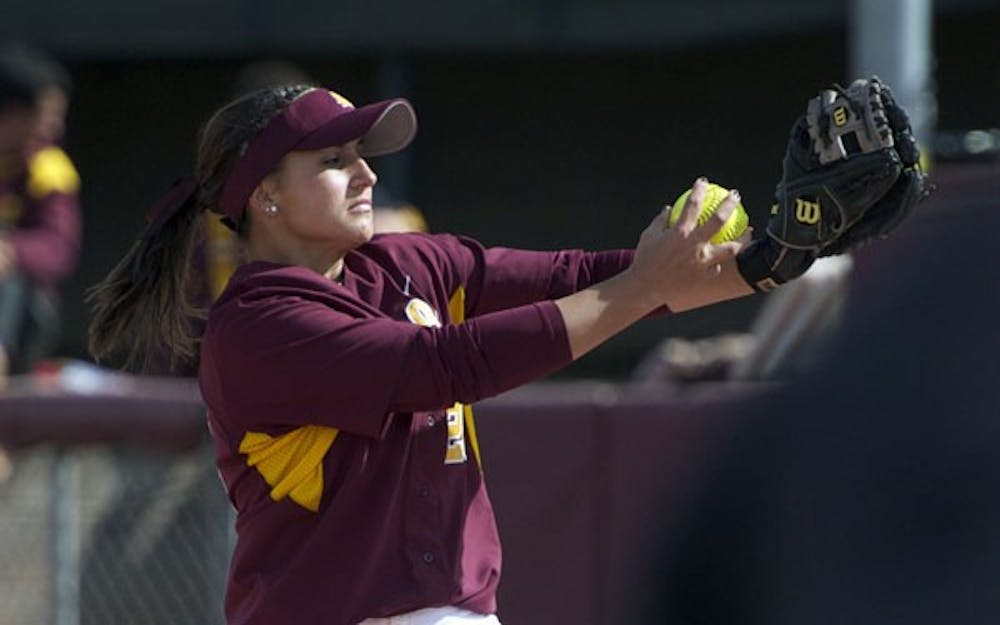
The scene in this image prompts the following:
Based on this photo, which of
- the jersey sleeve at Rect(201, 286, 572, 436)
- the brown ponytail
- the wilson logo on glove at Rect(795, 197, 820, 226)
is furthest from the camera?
the brown ponytail

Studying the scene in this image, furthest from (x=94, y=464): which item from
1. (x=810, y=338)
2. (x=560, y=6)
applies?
(x=560, y=6)

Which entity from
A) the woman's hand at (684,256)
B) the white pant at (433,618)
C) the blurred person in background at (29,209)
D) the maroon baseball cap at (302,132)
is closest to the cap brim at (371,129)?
the maroon baseball cap at (302,132)

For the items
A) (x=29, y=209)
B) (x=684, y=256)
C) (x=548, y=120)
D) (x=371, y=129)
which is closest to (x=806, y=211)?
(x=684, y=256)

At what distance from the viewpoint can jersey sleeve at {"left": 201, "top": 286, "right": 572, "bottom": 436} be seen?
3.40m

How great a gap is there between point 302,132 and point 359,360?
1.56 feet

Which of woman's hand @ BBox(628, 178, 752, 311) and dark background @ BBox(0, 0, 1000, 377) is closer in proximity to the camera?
woman's hand @ BBox(628, 178, 752, 311)

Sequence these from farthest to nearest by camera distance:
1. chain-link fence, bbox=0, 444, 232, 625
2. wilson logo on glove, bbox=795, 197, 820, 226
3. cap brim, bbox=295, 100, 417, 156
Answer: chain-link fence, bbox=0, 444, 232, 625
cap brim, bbox=295, 100, 417, 156
wilson logo on glove, bbox=795, 197, 820, 226

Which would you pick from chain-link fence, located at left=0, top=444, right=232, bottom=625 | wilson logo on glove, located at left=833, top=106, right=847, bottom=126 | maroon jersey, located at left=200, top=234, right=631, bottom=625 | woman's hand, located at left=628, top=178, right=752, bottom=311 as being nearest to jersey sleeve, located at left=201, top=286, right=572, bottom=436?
maroon jersey, located at left=200, top=234, right=631, bottom=625

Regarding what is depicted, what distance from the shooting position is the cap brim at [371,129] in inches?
145

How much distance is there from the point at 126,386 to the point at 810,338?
7.38 ft

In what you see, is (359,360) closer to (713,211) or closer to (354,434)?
(354,434)

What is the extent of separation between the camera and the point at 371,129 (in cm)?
373

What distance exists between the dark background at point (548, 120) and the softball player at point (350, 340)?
965 centimetres

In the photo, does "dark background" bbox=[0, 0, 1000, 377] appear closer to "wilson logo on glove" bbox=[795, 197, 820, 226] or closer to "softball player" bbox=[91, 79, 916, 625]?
"softball player" bbox=[91, 79, 916, 625]
